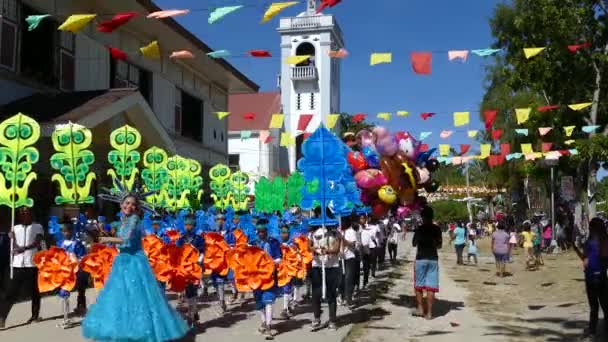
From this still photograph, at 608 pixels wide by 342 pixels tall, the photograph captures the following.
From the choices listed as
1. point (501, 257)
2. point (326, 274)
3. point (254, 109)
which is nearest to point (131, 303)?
point (326, 274)

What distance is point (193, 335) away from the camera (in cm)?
870

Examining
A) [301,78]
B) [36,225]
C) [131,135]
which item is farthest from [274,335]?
[301,78]

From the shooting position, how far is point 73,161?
1084 centimetres

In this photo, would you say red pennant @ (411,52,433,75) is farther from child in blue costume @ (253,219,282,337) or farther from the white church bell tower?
the white church bell tower

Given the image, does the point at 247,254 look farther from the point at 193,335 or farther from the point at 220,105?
the point at 220,105

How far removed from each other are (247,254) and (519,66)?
52.4ft

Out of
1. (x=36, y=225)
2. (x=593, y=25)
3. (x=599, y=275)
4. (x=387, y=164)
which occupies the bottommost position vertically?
(x=599, y=275)

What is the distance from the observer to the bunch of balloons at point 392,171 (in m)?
9.83

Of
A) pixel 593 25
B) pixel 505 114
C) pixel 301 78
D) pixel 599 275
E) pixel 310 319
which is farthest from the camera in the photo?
pixel 301 78

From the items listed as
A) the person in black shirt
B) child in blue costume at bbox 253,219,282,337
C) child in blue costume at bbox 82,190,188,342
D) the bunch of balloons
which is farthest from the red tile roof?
child in blue costume at bbox 82,190,188,342

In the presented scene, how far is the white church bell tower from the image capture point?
46375 millimetres

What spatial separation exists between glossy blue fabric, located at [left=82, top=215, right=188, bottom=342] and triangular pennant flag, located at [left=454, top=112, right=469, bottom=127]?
31.3ft

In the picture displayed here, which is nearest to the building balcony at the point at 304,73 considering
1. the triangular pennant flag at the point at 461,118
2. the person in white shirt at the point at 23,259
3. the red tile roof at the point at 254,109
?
the red tile roof at the point at 254,109

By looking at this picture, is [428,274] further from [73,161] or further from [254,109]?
[254,109]
